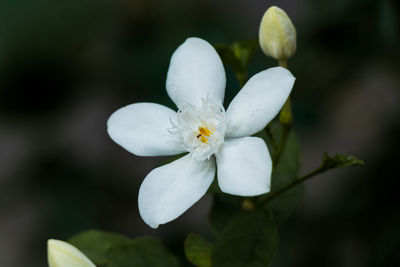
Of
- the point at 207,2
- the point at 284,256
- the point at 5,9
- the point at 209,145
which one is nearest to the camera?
the point at 209,145

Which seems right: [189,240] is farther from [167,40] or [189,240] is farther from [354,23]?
[167,40]

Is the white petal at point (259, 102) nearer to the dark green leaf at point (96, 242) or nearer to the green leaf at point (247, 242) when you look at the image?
the green leaf at point (247, 242)

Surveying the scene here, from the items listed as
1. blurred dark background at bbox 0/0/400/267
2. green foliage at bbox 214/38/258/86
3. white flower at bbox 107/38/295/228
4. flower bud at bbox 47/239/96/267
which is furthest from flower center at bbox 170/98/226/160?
blurred dark background at bbox 0/0/400/267

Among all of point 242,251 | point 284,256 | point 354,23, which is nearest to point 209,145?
point 242,251

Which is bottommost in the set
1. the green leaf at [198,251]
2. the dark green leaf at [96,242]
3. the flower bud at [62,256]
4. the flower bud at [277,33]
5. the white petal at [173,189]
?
the dark green leaf at [96,242]

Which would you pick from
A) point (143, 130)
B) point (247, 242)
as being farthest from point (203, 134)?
point (247, 242)

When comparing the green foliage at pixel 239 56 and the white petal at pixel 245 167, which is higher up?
the green foliage at pixel 239 56

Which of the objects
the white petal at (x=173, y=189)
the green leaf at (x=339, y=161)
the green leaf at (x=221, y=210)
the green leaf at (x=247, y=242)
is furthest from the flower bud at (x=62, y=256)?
the green leaf at (x=339, y=161)
